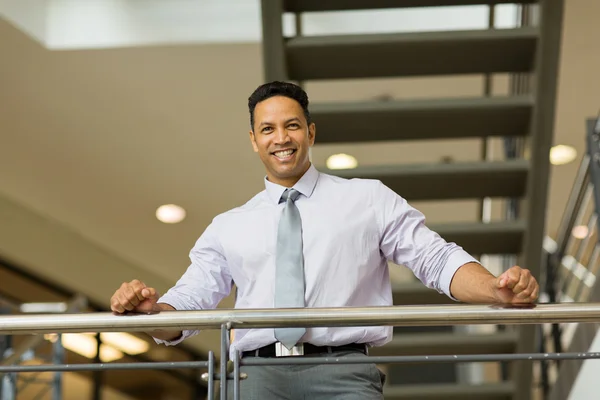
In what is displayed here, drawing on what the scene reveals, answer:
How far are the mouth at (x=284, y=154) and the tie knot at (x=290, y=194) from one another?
0.26ft

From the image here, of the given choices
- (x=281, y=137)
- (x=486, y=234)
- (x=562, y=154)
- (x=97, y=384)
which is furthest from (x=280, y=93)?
(x=97, y=384)

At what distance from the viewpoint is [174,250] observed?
26.7 ft

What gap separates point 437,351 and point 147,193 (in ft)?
10.9

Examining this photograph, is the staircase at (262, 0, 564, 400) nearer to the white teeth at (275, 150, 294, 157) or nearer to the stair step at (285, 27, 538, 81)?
the stair step at (285, 27, 538, 81)

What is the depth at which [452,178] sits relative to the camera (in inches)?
157

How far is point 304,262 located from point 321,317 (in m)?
0.26

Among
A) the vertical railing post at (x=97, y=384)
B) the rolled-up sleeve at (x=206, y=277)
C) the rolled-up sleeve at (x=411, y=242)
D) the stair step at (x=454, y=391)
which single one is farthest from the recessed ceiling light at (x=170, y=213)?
the rolled-up sleeve at (x=411, y=242)

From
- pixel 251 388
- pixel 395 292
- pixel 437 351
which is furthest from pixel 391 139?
pixel 251 388

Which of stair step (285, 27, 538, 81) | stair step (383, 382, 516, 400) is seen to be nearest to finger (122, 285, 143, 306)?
stair step (285, 27, 538, 81)

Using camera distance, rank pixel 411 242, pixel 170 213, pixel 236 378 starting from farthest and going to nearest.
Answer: pixel 170 213 < pixel 411 242 < pixel 236 378

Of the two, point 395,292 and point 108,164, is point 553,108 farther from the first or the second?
point 108,164

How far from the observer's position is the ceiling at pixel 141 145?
5.64m

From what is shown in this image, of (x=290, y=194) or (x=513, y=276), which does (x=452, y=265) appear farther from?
(x=290, y=194)

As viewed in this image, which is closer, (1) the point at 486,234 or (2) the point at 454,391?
(1) the point at 486,234
